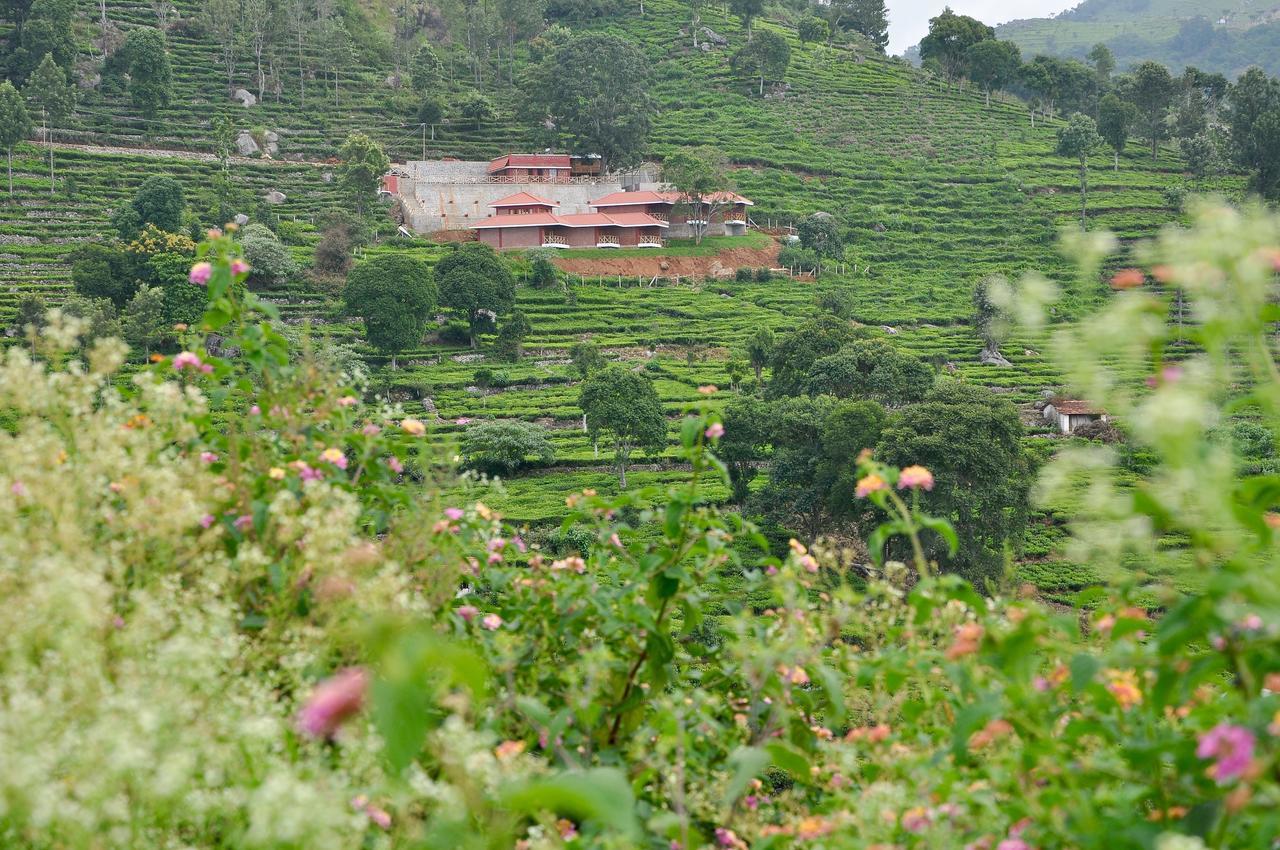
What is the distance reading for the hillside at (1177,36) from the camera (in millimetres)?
144500

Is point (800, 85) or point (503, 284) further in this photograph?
point (800, 85)

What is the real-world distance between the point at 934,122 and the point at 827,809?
6607 centimetres

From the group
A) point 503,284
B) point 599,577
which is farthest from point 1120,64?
point 599,577

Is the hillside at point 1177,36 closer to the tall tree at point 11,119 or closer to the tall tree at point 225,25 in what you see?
the tall tree at point 225,25

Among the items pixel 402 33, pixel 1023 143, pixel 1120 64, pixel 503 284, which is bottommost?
pixel 503 284

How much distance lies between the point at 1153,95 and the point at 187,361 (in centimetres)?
6655

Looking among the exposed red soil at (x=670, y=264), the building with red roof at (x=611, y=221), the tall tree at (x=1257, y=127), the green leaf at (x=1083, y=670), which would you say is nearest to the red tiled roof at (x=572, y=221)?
the building with red roof at (x=611, y=221)

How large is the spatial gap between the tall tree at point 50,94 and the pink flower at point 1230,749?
168 feet

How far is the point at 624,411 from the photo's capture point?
85.8 ft

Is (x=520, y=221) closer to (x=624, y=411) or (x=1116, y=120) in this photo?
(x=624, y=411)

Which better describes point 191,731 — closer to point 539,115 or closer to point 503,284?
point 503,284

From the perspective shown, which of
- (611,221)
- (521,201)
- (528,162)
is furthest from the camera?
(528,162)

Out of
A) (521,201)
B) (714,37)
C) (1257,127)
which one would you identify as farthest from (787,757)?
(714,37)

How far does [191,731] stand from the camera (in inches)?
82.0
